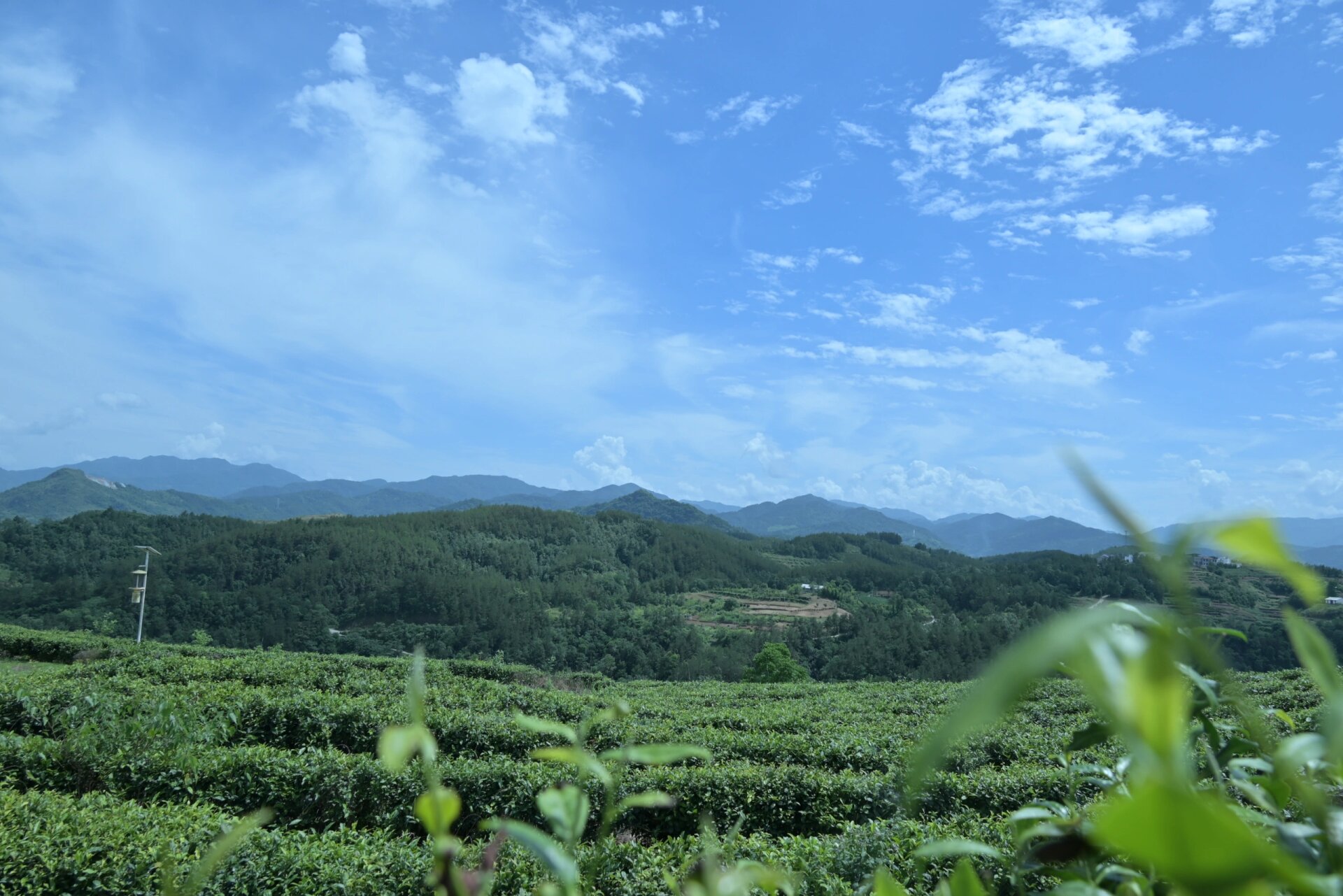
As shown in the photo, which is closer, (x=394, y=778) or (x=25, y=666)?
(x=394, y=778)

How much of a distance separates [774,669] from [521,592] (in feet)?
151

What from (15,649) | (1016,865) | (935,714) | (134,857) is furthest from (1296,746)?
(15,649)

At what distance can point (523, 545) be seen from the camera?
284 feet

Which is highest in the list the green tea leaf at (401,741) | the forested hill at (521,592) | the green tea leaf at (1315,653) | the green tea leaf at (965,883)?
the green tea leaf at (1315,653)

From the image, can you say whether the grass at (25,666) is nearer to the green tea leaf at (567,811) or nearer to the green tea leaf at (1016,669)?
the green tea leaf at (567,811)

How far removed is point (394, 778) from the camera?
5.81 metres

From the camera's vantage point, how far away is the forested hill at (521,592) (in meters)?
48.2

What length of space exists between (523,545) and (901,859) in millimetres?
85531

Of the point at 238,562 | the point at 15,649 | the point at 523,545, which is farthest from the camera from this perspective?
the point at 523,545

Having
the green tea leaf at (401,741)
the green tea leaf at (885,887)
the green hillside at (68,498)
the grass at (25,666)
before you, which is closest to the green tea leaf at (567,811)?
the green tea leaf at (401,741)

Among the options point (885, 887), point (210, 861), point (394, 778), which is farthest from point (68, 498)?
point (885, 887)

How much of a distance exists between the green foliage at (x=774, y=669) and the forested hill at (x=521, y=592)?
1432 centimetres

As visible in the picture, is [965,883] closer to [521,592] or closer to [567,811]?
[567,811]

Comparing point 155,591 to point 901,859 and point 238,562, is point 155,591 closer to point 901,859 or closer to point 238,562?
point 238,562
